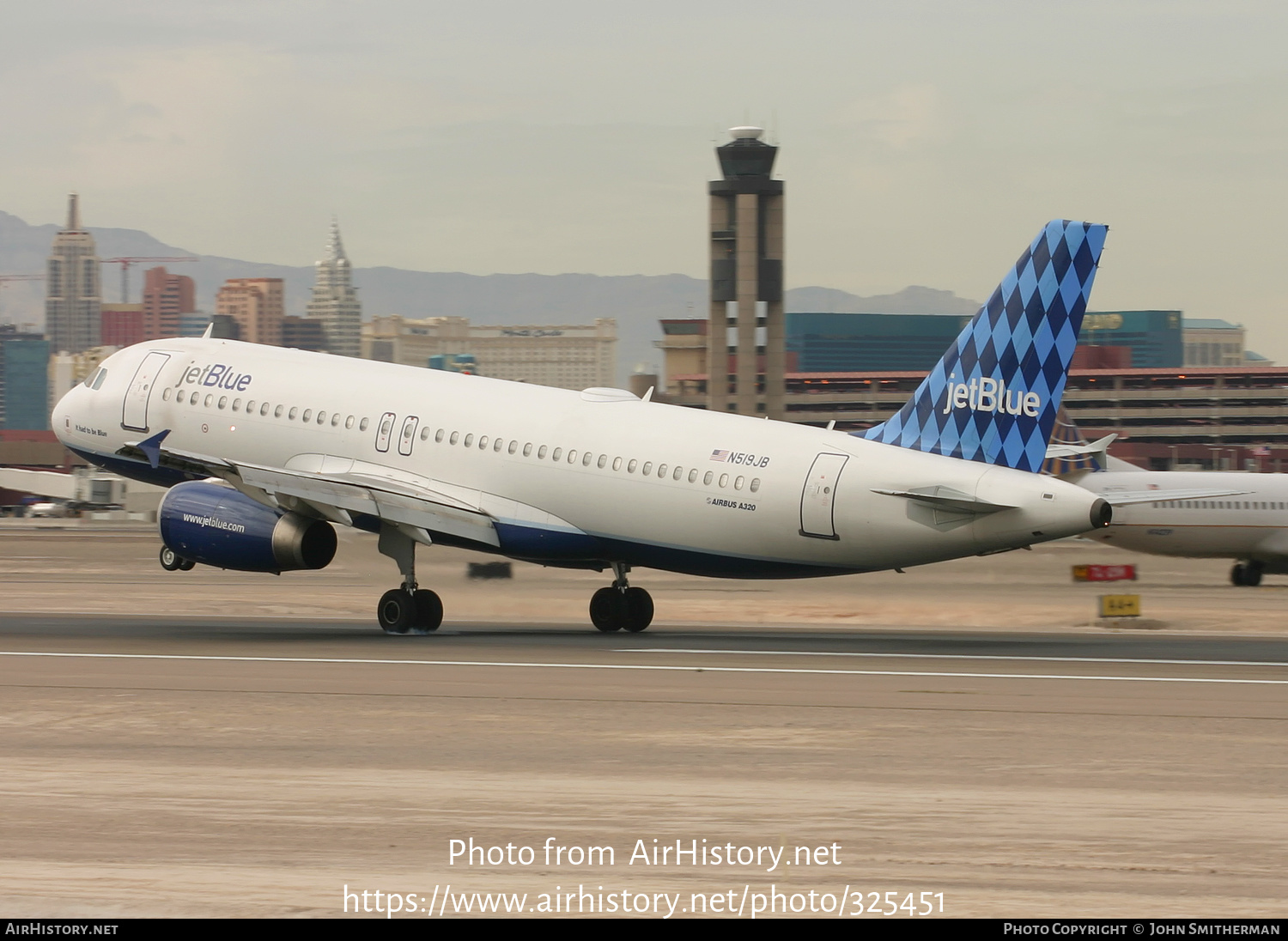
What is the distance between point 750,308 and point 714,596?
138 m

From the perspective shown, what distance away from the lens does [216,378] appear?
108 feet

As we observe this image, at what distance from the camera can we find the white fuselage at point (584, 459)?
25.7 meters

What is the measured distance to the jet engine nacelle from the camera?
2845 centimetres

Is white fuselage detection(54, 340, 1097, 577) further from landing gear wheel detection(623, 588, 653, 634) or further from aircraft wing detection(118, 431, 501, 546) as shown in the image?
landing gear wheel detection(623, 588, 653, 634)

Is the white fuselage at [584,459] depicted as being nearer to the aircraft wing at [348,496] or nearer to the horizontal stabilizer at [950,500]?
the horizontal stabilizer at [950,500]

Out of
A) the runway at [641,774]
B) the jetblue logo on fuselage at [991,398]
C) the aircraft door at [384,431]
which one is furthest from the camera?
the aircraft door at [384,431]

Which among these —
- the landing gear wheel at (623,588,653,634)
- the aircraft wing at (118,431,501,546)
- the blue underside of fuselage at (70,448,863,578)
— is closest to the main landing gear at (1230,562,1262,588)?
the landing gear wheel at (623,588,653,634)

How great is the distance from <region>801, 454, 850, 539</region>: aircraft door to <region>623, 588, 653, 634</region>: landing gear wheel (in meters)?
4.88

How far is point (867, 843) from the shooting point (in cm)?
1209

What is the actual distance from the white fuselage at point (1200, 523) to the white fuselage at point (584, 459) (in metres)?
24.6

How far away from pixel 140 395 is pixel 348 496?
7972 millimetres

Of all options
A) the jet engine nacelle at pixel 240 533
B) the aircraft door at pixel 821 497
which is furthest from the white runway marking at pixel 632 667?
the jet engine nacelle at pixel 240 533
